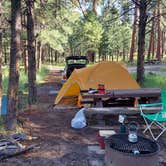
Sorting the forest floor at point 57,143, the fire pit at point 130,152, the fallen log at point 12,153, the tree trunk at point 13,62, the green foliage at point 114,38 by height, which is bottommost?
the forest floor at point 57,143

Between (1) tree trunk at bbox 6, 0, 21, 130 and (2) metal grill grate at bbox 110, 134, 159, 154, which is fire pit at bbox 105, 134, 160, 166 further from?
(1) tree trunk at bbox 6, 0, 21, 130

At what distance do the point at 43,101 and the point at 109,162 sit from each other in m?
7.25

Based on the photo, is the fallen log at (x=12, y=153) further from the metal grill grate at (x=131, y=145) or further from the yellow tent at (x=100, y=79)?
the yellow tent at (x=100, y=79)

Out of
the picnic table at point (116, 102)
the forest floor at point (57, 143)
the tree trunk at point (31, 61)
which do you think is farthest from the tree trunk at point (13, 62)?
the tree trunk at point (31, 61)

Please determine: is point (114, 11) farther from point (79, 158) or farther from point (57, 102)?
point (79, 158)

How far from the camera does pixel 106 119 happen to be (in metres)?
8.33

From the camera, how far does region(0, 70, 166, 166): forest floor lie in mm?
5165

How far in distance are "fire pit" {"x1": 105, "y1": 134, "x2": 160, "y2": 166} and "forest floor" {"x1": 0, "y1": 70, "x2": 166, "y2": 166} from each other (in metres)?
0.64

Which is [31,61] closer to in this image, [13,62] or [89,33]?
[13,62]

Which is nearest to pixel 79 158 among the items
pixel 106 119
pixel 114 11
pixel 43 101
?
pixel 106 119

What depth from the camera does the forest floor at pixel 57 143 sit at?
16.9ft

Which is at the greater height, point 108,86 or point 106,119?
point 108,86

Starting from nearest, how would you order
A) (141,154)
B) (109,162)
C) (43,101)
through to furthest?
(141,154), (109,162), (43,101)

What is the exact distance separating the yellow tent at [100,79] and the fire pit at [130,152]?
508cm
